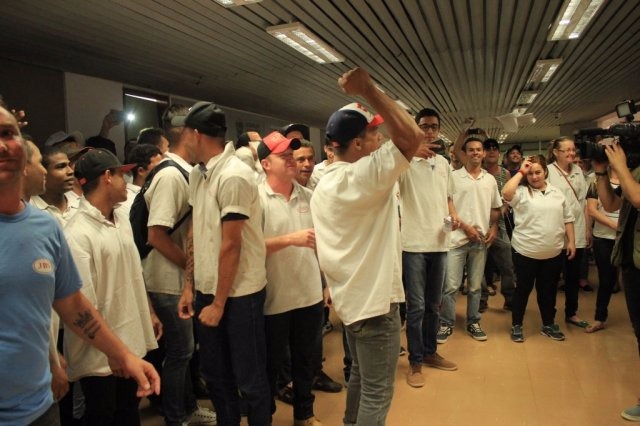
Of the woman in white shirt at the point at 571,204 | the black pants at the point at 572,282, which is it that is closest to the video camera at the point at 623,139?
the woman in white shirt at the point at 571,204

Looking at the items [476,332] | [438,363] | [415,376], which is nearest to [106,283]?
[415,376]

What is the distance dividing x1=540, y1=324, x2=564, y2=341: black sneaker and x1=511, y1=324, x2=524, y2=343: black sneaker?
23 centimetres

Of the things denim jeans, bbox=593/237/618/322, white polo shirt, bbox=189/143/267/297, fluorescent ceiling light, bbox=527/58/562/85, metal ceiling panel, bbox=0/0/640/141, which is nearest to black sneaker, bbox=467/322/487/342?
denim jeans, bbox=593/237/618/322

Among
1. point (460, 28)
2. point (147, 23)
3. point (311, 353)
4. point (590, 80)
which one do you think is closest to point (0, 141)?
point (311, 353)

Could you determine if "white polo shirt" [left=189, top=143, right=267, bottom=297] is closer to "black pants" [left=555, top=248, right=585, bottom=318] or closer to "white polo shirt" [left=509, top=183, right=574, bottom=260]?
"white polo shirt" [left=509, top=183, right=574, bottom=260]

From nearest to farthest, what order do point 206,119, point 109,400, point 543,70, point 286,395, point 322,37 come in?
point 109,400
point 206,119
point 286,395
point 322,37
point 543,70

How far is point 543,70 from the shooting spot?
740cm

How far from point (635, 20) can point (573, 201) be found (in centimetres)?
274

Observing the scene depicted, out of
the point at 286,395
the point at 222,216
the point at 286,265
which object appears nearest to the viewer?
the point at 222,216

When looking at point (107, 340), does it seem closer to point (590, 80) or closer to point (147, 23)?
point (147, 23)

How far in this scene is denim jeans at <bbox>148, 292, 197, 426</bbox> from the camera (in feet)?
7.79

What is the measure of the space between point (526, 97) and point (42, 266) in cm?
1100

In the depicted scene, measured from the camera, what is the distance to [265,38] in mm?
5129

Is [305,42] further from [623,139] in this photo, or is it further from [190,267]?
[190,267]
